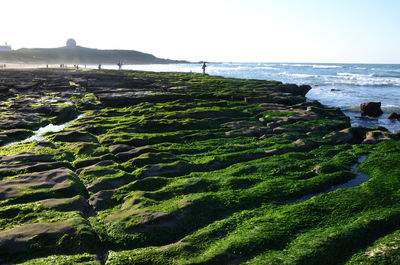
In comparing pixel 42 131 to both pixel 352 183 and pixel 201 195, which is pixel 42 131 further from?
pixel 352 183

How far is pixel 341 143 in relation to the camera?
14141 mm

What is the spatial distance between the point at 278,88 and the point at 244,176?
2827 cm

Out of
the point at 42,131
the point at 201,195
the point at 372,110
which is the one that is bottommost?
the point at 201,195

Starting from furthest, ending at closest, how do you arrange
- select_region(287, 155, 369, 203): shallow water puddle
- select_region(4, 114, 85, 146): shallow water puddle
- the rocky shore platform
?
select_region(4, 114, 85, 146): shallow water puddle → select_region(287, 155, 369, 203): shallow water puddle → the rocky shore platform

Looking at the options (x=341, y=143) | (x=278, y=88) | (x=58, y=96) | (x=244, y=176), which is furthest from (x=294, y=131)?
(x=58, y=96)

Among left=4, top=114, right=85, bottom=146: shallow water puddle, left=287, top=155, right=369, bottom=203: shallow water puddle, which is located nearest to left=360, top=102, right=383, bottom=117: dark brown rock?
left=287, top=155, right=369, bottom=203: shallow water puddle

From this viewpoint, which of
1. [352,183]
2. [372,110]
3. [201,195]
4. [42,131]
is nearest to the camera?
[201,195]

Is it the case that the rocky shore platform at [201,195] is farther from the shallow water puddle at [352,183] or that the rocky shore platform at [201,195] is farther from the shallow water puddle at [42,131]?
the shallow water puddle at [42,131]

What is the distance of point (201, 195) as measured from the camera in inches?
324

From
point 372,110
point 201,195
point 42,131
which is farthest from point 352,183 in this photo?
point 372,110

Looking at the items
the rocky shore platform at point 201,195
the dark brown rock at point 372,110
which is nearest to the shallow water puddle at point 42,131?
the rocky shore platform at point 201,195

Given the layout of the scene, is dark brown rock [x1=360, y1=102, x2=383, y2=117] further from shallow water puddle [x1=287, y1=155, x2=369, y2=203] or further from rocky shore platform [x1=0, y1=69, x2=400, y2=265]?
shallow water puddle [x1=287, y1=155, x2=369, y2=203]

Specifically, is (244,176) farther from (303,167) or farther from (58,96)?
(58,96)

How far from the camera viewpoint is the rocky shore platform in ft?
19.5
